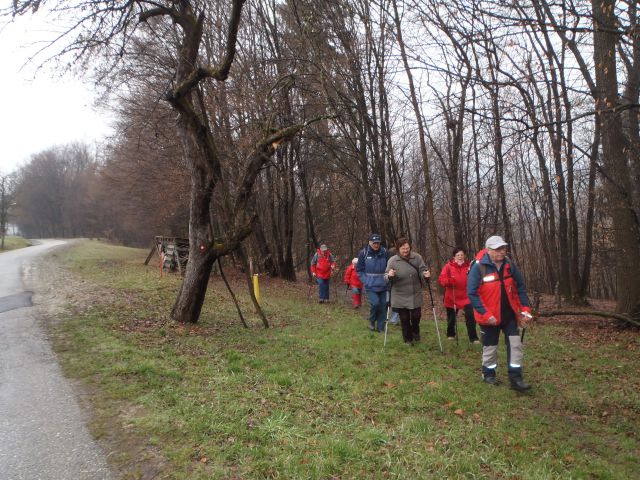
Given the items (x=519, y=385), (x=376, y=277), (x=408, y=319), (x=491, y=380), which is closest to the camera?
(x=519, y=385)

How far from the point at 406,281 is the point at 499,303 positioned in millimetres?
2052

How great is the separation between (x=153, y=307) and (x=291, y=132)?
5194mm

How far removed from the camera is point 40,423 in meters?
4.12

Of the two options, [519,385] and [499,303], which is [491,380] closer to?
[519,385]

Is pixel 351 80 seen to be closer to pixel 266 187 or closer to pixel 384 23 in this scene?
pixel 384 23

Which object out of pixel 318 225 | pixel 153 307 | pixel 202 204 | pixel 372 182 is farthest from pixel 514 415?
pixel 318 225

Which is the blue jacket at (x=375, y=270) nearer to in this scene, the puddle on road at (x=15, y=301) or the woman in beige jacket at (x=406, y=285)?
the woman in beige jacket at (x=406, y=285)

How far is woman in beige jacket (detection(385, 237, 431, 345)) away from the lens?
7379 mm

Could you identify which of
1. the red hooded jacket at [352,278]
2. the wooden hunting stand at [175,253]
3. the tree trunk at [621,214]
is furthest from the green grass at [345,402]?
the wooden hunting stand at [175,253]

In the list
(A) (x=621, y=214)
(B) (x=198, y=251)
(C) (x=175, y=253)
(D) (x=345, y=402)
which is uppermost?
(A) (x=621, y=214)

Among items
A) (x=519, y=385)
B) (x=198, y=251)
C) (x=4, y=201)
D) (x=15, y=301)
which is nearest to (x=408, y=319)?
(x=519, y=385)

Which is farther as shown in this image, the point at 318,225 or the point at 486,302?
the point at 318,225

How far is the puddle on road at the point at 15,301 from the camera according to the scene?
9539 millimetres

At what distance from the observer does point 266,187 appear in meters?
22.2
